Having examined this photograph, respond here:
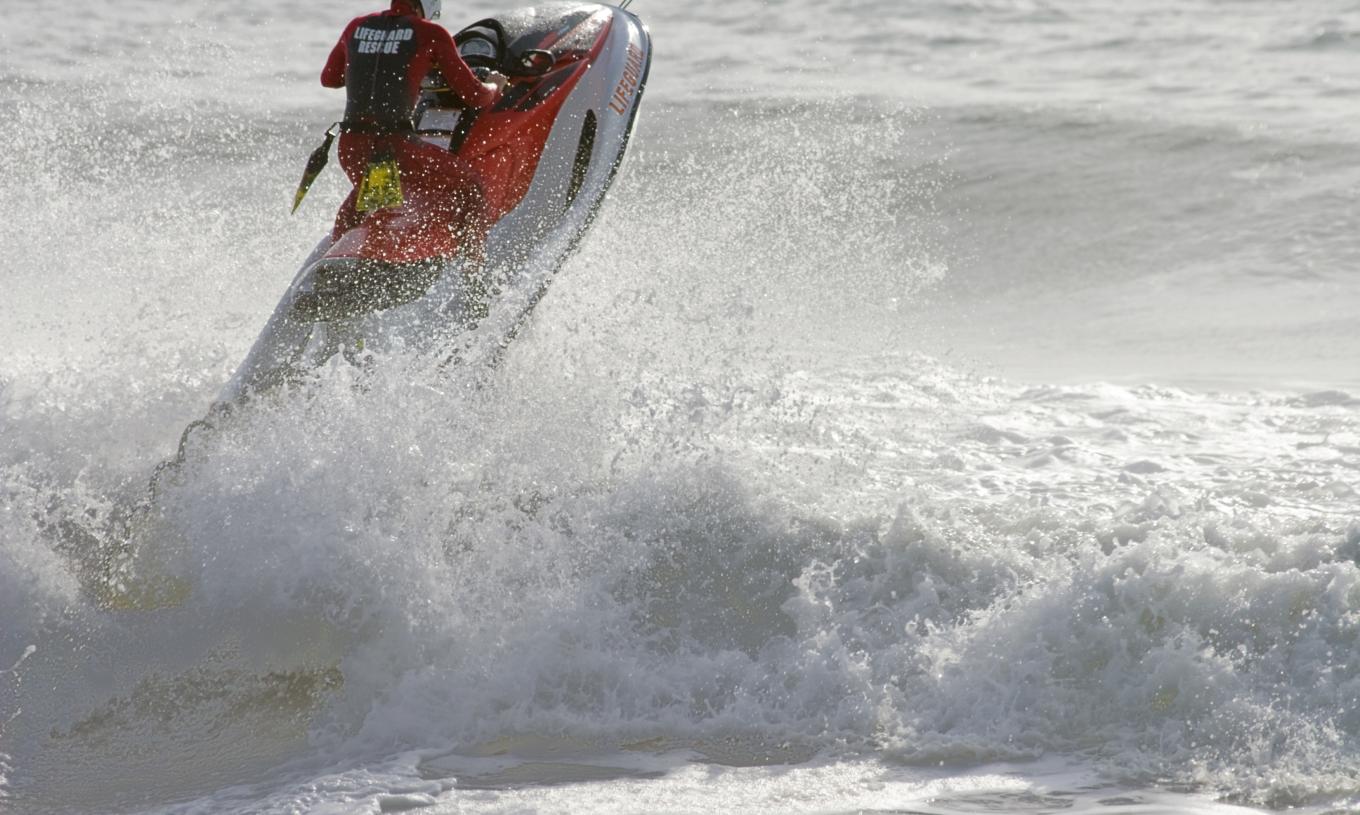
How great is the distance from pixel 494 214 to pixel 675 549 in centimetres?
146

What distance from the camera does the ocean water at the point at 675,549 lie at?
4.34m

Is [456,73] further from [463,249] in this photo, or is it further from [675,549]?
[675,549]

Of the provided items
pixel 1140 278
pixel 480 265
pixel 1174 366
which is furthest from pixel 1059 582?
pixel 1140 278

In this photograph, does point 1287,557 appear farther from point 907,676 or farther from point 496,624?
point 496,624

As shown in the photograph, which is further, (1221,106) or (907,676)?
(1221,106)

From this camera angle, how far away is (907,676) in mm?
4625

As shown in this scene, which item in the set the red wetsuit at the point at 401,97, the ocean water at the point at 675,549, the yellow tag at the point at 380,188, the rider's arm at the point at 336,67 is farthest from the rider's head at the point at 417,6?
the ocean water at the point at 675,549

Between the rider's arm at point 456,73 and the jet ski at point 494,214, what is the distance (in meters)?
0.17

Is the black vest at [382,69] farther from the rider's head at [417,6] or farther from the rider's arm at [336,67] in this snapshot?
the rider's arm at [336,67]

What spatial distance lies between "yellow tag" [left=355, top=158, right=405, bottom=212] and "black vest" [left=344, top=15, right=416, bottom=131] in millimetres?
145

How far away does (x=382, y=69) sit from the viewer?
546cm

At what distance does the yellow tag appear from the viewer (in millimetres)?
5508

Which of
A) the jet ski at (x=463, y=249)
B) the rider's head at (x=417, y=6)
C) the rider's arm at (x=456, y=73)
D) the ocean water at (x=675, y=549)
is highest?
the rider's head at (x=417, y=6)

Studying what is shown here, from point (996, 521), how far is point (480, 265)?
2.00 metres
